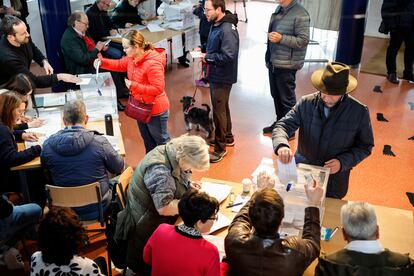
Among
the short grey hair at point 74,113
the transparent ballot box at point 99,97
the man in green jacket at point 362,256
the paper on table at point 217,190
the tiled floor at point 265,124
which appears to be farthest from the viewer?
the tiled floor at point 265,124

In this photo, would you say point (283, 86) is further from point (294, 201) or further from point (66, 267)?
point (66, 267)

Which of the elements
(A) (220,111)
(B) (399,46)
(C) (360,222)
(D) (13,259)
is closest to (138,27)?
(A) (220,111)

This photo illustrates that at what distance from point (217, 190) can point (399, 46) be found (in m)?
5.55

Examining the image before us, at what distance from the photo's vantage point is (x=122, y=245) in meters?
3.23

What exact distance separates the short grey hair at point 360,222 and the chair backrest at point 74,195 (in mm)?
1963

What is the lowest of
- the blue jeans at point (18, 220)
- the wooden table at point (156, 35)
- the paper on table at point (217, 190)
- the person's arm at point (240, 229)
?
the blue jeans at point (18, 220)

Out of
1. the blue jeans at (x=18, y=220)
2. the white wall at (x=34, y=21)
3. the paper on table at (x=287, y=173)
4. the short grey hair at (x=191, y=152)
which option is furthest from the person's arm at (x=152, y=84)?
the white wall at (x=34, y=21)

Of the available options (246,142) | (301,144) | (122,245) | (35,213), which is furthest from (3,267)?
(246,142)

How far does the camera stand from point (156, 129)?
4797mm

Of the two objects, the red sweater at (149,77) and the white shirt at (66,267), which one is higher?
the red sweater at (149,77)

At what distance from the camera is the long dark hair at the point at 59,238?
249cm

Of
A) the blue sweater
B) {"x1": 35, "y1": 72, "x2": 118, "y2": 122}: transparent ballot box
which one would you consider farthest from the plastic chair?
{"x1": 35, "y1": 72, "x2": 118, "y2": 122}: transparent ballot box

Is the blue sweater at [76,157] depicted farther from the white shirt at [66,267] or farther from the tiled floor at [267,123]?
the tiled floor at [267,123]

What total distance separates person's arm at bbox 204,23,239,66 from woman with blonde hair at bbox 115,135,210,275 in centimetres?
200
